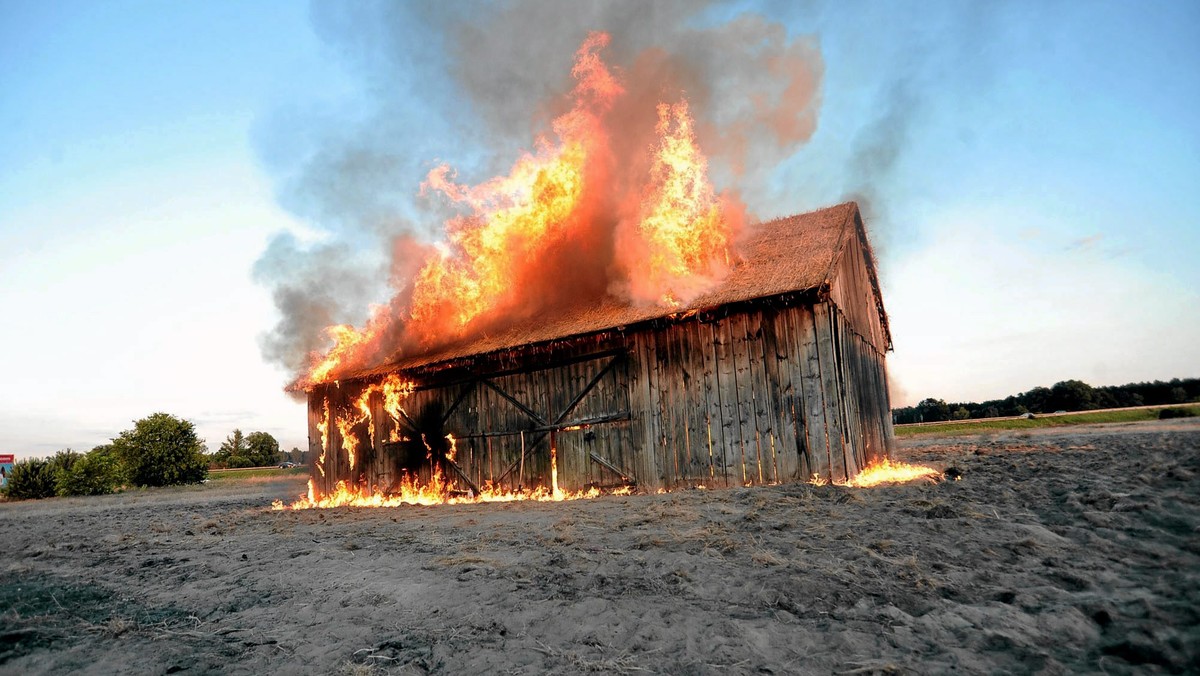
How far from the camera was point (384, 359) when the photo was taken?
1867 centimetres

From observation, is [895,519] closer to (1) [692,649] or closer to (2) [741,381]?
(1) [692,649]

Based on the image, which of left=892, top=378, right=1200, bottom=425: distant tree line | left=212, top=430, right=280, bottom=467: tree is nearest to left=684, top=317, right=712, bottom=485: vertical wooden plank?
left=892, top=378, right=1200, bottom=425: distant tree line

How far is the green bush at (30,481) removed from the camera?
2778 cm

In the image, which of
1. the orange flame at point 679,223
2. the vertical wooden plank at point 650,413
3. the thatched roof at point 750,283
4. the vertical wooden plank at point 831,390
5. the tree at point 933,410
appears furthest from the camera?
the tree at point 933,410

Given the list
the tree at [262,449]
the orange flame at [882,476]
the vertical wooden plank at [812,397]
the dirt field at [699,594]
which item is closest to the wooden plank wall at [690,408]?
the vertical wooden plank at [812,397]

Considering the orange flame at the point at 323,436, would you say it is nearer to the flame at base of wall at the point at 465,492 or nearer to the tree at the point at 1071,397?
the flame at base of wall at the point at 465,492

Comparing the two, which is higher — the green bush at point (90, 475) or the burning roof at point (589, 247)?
the burning roof at point (589, 247)

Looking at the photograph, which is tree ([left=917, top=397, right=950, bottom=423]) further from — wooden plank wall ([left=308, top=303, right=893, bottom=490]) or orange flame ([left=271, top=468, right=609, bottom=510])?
orange flame ([left=271, top=468, right=609, bottom=510])

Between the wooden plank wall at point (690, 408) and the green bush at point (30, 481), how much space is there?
2401cm

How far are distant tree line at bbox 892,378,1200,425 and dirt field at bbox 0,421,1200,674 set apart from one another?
2809 centimetres

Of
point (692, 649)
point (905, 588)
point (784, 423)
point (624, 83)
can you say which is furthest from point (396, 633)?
point (624, 83)

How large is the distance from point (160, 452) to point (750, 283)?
107ft

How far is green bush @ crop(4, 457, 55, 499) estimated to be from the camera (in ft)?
91.1

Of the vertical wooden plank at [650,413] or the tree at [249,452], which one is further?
the tree at [249,452]
